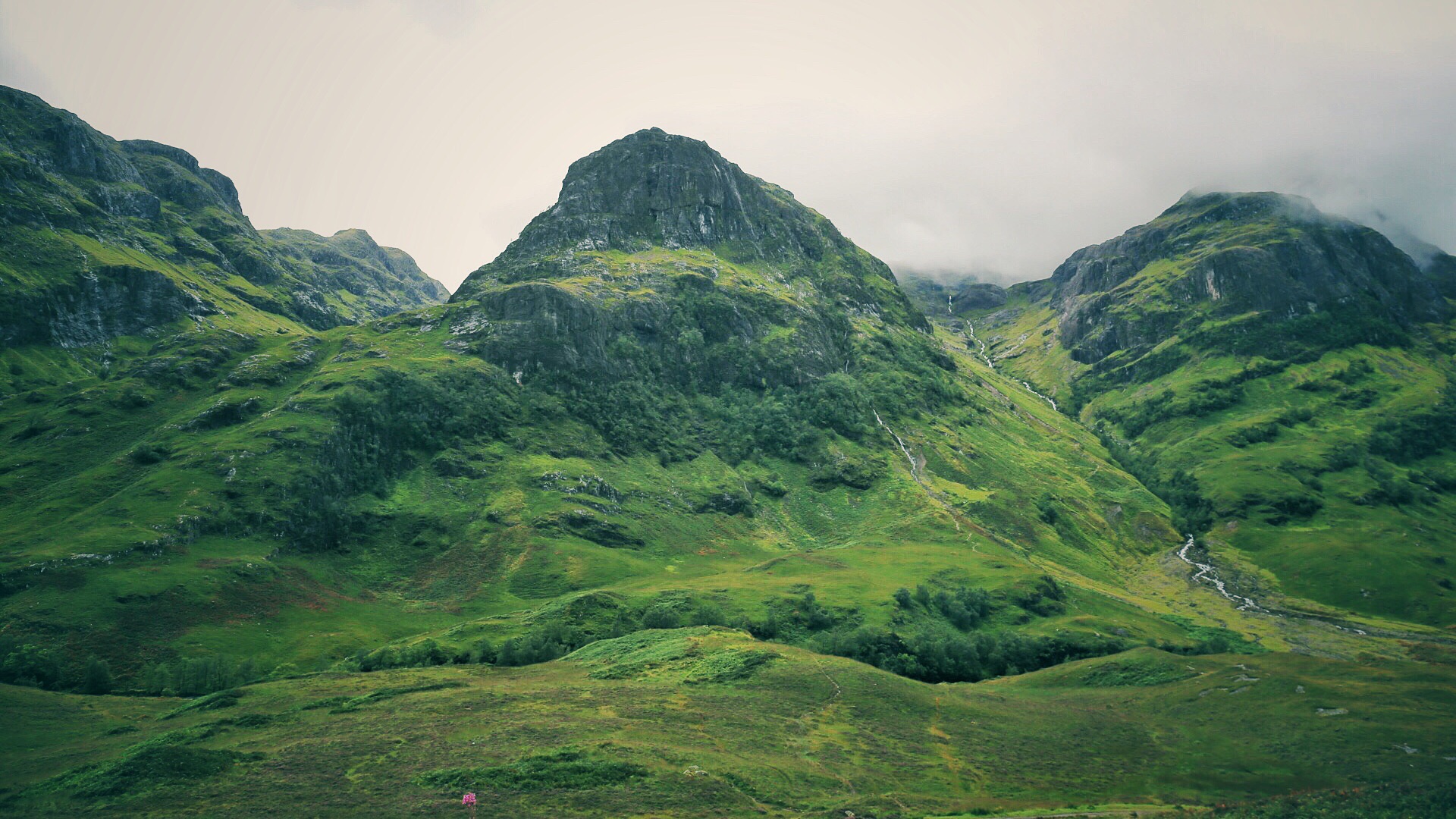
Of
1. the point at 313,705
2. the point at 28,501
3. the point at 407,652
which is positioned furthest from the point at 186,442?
the point at 313,705

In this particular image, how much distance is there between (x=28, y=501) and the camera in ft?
557

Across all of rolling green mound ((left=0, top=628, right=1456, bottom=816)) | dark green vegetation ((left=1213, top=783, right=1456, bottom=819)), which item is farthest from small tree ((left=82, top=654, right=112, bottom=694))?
dark green vegetation ((left=1213, top=783, right=1456, bottom=819))

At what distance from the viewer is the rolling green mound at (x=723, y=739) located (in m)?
64.5

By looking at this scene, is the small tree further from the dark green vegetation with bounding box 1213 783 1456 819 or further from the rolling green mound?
the dark green vegetation with bounding box 1213 783 1456 819

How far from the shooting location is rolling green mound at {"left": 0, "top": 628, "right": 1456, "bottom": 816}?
2539 inches

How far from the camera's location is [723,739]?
81.1m

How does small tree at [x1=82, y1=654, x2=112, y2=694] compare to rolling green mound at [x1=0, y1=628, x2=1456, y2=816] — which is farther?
small tree at [x1=82, y1=654, x2=112, y2=694]

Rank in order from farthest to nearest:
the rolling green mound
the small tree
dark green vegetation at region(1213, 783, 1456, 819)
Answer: the small tree, the rolling green mound, dark green vegetation at region(1213, 783, 1456, 819)

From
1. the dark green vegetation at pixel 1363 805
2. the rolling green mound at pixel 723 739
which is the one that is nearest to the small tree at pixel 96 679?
the rolling green mound at pixel 723 739

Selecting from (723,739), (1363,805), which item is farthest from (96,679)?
(1363,805)

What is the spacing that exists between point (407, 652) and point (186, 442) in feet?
356

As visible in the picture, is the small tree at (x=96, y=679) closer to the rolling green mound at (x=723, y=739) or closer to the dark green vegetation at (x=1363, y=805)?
the rolling green mound at (x=723, y=739)

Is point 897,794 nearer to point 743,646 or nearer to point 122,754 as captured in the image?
point 743,646

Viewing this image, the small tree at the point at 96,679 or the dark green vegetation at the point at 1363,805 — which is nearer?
the dark green vegetation at the point at 1363,805
